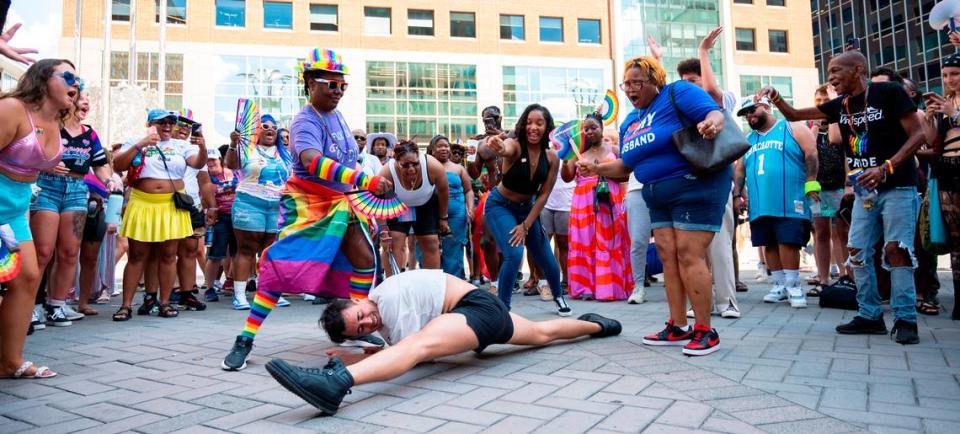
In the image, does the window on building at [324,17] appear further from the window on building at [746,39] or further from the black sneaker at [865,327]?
the black sneaker at [865,327]

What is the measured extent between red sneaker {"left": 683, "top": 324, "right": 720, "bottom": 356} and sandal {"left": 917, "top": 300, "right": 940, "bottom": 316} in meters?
2.67

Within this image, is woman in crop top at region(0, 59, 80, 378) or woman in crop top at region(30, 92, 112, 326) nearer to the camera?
woman in crop top at region(0, 59, 80, 378)

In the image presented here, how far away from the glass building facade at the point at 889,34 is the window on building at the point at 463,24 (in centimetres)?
3090

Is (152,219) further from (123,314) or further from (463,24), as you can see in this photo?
(463,24)

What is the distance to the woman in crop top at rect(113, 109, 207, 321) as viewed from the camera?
6.13m

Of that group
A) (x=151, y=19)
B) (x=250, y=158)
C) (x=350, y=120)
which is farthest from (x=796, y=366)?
(x=151, y=19)

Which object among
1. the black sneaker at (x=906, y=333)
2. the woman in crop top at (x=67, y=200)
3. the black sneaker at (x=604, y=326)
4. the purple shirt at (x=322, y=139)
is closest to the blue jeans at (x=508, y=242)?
the black sneaker at (x=604, y=326)

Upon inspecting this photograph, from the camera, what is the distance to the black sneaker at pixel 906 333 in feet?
13.5

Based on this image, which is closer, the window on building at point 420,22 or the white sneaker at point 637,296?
the white sneaker at point 637,296

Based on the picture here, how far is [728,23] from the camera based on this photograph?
135ft

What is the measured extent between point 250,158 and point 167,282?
4.75 ft

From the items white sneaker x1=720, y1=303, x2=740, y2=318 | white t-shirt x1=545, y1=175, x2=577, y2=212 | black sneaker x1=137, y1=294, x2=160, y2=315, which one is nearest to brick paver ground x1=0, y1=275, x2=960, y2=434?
white sneaker x1=720, y1=303, x2=740, y2=318

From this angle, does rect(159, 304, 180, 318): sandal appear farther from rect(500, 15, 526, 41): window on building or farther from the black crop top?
rect(500, 15, 526, 41): window on building

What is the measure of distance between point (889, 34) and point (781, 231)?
5758 cm
